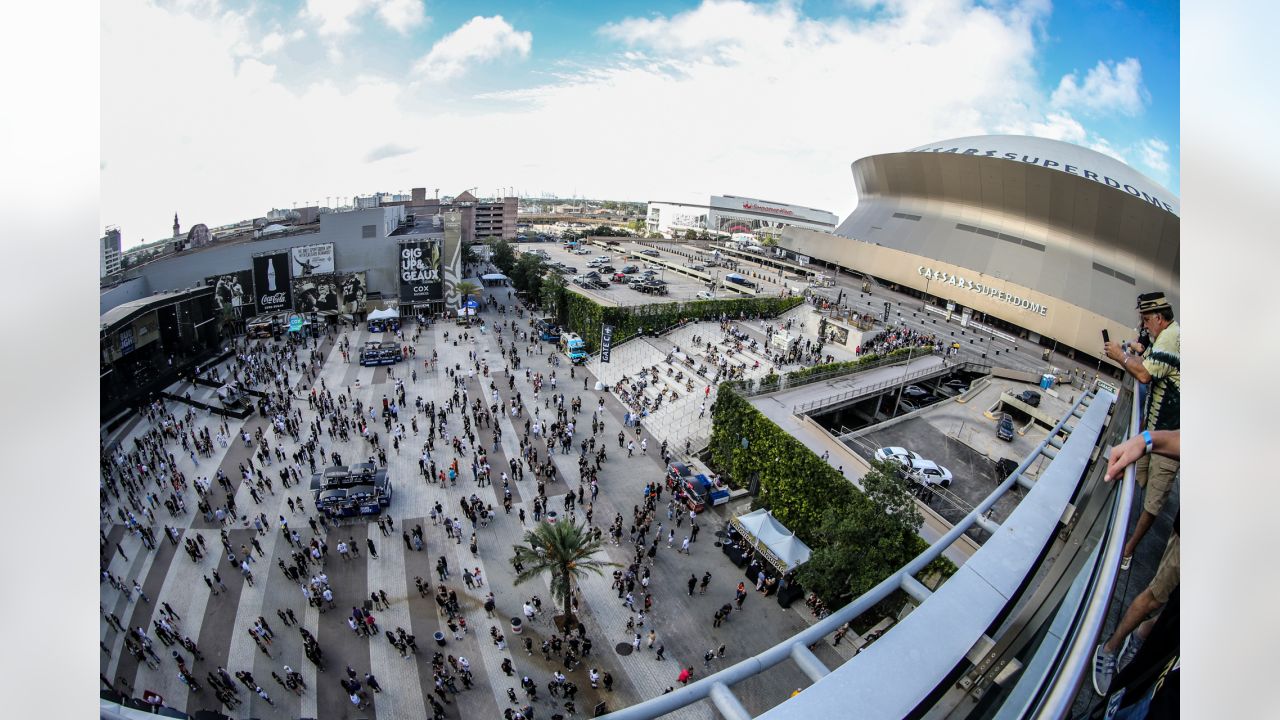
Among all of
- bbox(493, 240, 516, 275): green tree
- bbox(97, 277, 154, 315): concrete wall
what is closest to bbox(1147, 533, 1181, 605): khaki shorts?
bbox(97, 277, 154, 315): concrete wall

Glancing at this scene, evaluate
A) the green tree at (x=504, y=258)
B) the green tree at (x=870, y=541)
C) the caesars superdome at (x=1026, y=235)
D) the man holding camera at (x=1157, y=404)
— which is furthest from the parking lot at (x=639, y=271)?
the man holding camera at (x=1157, y=404)

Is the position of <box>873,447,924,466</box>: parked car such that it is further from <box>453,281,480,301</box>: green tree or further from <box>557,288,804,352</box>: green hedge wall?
<box>453,281,480,301</box>: green tree

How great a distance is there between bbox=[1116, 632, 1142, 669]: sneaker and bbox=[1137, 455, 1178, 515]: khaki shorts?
2.11 feet

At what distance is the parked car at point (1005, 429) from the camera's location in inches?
782

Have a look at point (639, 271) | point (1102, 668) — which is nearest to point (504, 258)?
point (639, 271)

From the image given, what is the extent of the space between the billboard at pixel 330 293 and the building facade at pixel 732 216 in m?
88.1

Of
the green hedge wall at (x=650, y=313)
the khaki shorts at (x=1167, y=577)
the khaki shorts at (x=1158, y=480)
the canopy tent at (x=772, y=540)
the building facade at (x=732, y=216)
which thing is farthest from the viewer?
the building facade at (x=732, y=216)

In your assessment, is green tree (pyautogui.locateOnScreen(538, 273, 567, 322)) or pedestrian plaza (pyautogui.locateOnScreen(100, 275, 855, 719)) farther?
green tree (pyautogui.locateOnScreen(538, 273, 567, 322))

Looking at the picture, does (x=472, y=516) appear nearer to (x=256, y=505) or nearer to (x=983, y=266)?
(x=256, y=505)

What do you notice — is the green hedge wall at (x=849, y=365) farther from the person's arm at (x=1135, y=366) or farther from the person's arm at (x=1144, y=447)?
the person's arm at (x=1144, y=447)

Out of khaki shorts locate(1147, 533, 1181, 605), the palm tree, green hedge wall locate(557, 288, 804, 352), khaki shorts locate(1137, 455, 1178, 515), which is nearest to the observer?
khaki shorts locate(1147, 533, 1181, 605)

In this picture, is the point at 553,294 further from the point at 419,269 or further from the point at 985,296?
the point at 985,296

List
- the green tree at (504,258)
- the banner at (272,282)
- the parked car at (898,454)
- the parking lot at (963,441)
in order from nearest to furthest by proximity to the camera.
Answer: the parking lot at (963,441), the parked car at (898,454), the banner at (272,282), the green tree at (504,258)

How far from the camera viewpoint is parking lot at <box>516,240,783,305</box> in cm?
4069
